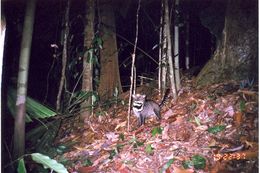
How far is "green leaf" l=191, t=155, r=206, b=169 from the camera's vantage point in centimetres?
245

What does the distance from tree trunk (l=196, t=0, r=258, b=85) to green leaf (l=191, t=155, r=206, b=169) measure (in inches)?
34.3

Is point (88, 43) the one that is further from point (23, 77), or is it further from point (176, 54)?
point (23, 77)

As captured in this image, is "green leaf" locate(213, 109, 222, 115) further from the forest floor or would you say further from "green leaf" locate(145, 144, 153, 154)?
"green leaf" locate(145, 144, 153, 154)

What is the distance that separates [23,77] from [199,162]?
1.26 m

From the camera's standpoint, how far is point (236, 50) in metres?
3.25

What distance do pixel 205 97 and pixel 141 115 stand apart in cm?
57

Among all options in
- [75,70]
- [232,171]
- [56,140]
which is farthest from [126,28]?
[232,171]

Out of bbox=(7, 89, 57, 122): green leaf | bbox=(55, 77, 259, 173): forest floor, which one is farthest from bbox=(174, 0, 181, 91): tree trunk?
bbox=(7, 89, 57, 122): green leaf

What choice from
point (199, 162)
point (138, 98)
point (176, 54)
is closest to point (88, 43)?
point (138, 98)

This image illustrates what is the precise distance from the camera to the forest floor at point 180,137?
248 cm

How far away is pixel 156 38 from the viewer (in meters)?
3.50

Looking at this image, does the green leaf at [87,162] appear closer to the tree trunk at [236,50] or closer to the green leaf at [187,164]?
the green leaf at [187,164]

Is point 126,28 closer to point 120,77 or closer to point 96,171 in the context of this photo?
point 120,77
